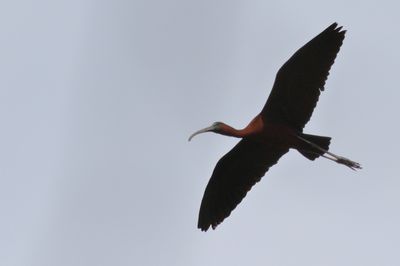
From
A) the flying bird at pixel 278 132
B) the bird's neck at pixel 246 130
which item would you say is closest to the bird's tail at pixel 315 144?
the flying bird at pixel 278 132

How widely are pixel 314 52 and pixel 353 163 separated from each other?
115 inches

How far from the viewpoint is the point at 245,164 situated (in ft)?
82.8

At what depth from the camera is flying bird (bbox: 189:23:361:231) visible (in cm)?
2345

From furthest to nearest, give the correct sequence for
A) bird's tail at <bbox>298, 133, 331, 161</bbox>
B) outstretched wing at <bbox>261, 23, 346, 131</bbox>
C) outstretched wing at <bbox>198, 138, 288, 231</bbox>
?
outstretched wing at <bbox>198, 138, 288, 231</bbox> → bird's tail at <bbox>298, 133, 331, 161</bbox> → outstretched wing at <bbox>261, 23, 346, 131</bbox>

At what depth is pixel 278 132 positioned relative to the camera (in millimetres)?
24172

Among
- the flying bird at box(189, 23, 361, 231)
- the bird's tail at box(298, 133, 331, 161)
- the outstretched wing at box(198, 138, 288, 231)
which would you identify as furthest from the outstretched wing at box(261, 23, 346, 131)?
the outstretched wing at box(198, 138, 288, 231)

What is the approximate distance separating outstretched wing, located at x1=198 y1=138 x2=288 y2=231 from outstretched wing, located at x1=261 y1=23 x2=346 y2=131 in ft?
3.21

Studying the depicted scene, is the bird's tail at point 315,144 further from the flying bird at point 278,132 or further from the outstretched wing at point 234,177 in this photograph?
the outstretched wing at point 234,177

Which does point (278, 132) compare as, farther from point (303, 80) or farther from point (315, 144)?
point (303, 80)

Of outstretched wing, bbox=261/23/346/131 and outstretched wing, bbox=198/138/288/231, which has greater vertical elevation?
outstretched wing, bbox=261/23/346/131

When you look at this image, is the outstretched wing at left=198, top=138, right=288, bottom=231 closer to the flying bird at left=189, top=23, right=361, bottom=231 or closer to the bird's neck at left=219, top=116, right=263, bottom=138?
the flying bird at left=189, top=23, right=361, bottom=231

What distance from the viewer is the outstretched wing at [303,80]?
2339cm

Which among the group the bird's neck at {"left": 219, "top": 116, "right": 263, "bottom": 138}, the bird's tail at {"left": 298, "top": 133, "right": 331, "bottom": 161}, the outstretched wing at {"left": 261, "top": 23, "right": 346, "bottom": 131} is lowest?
the bird's tail at {"left": 298, "top": 133, "right": 331, "bottom": 161}

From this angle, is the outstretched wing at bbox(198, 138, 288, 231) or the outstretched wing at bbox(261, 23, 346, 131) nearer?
the outstretched wing at bbox(261, 23, 346, 131)
